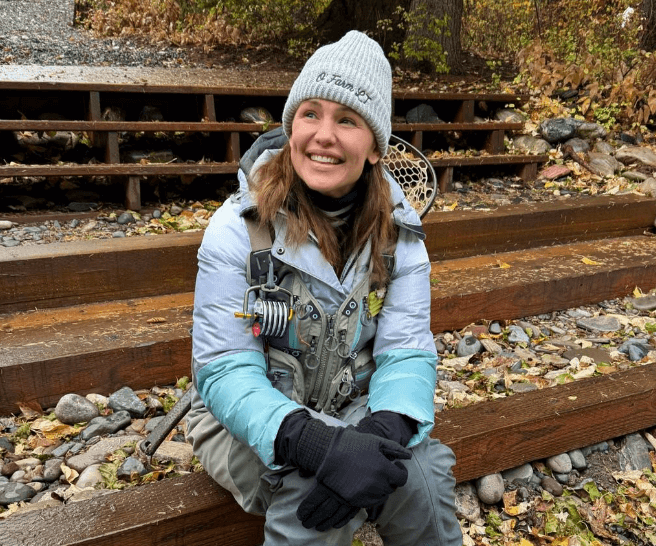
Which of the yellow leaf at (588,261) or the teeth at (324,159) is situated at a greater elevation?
the teeth at (324,159)

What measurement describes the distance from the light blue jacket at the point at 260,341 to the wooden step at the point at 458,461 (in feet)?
1.41

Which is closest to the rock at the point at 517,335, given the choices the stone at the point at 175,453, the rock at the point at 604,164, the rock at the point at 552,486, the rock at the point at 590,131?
the rock at the point at 552,486

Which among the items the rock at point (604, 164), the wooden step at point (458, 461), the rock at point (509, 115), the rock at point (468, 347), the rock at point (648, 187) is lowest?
the rock at point (468, 347)

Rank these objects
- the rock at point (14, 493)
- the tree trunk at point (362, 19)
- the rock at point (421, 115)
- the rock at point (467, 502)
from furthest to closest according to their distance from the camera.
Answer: the tree trunk at point (362, 19) < the rock at point (421, 115) < the rock at point (467, 502) < the rock at point (14, 493)

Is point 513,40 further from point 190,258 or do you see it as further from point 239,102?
point 190,258

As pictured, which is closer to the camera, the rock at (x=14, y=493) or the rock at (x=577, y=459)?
the rock at (x=14, y=493)

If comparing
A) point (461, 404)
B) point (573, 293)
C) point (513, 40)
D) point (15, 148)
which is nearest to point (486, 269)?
point (573, 293)

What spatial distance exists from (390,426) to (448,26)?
744cm

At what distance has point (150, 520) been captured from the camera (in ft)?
6.81

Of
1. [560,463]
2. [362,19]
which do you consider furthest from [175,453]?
[362,19]

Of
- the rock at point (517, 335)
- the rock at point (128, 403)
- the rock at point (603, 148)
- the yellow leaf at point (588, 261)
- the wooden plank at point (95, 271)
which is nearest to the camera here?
the rock at point (128, 403)

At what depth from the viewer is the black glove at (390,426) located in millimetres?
1881

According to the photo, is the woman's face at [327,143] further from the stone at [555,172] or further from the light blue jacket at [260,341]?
the stone at [555,172]

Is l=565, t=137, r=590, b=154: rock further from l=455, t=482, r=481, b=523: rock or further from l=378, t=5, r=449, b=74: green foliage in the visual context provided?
l=455, t=482, r=481, b=523: rock
